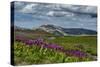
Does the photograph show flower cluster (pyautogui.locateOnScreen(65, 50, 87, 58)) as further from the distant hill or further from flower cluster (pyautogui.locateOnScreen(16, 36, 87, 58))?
the distant hill

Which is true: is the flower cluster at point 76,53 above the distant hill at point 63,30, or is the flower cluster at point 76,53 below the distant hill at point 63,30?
below

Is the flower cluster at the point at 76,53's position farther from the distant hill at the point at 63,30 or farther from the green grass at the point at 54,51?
the distant hill at the point at 63,30

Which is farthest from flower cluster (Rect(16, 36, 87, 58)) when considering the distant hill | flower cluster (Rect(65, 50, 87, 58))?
the distant hill

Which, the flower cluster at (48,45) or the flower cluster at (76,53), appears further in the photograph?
the flower cluster at (76,53)

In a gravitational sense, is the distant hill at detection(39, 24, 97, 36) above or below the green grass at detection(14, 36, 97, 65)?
above

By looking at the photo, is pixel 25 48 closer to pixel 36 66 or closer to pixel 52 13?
pixel 36 66

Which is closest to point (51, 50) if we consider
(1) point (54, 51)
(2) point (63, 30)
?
(1) point (54, 51)

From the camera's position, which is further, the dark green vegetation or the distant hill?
the distant hill

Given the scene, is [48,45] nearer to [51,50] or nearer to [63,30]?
[51,50]

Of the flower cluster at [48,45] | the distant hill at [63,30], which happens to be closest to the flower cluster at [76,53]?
the flower cluster at [48,45]
